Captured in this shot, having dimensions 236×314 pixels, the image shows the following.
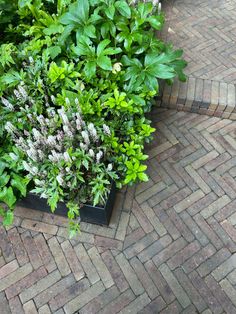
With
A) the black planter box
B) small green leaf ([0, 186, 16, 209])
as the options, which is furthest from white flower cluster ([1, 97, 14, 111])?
the black planter box

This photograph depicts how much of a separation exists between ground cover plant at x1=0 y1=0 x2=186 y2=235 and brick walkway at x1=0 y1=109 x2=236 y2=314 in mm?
441

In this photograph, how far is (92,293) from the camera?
249 centimetres

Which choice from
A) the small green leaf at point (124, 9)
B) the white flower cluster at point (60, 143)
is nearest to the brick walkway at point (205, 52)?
the small green leaf at point (124, 9)

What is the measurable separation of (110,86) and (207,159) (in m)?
1.45

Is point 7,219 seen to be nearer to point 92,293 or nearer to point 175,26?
point 92,293

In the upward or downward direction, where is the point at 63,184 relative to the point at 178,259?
upward

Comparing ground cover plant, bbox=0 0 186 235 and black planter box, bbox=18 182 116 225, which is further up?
ground cover plant, bbox=0 0 186 235

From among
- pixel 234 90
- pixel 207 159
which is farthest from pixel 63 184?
pixel 234 90

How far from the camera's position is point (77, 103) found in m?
2.28

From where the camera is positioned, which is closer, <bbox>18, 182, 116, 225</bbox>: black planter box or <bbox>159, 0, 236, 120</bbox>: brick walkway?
<bbox>18, 182, 116, 225</bbox>: black planter box

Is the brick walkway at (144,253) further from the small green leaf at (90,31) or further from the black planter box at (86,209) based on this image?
the small green leaf at (90,31)

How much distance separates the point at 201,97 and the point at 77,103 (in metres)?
A: 1.90

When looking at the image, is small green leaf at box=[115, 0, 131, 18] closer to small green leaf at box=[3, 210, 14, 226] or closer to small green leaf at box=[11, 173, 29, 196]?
small green leaf at box=[11, 173, 29, 196]

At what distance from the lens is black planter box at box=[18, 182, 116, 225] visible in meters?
2.54
